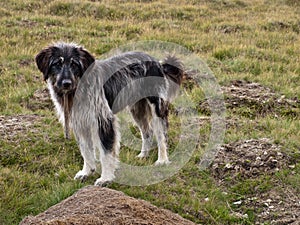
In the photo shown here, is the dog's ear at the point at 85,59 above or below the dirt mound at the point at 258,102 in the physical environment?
above

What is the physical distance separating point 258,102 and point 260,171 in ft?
8.66

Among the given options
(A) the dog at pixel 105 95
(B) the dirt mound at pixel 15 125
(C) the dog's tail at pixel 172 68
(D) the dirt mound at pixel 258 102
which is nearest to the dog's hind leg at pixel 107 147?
(A) the dog at pixel 105 95

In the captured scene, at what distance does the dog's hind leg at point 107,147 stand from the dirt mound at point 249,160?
134 centimetres

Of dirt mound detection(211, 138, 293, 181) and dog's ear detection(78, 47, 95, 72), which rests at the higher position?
dog's ear detection(78, 47, 95, 72)

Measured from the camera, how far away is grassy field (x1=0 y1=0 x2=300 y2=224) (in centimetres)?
569

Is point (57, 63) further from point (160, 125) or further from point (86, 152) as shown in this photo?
point (160, 125)

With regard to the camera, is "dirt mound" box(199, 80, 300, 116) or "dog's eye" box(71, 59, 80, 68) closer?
"dog's eye" box(71, 59, 80, 68)

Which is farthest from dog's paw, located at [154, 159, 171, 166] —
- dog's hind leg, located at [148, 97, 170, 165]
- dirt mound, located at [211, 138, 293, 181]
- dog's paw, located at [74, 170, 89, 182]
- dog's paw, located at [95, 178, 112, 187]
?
dog's paw, located at [74, 170, 89, 182]

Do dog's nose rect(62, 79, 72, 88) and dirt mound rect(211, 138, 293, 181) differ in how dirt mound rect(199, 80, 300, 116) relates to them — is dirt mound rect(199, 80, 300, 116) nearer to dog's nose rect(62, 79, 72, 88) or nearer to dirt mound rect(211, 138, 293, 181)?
dirt mound rect(211, 138, 293, 181)

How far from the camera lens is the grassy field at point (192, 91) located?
5688mm

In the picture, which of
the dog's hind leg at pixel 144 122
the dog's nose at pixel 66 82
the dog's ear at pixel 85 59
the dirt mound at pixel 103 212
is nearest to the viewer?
the dirt mound at pixel 103 212

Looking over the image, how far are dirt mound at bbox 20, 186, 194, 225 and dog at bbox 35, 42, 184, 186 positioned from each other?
1.14 metres

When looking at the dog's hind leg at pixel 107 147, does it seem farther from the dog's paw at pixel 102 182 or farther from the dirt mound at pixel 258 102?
the dirt mound at pixel 258 102

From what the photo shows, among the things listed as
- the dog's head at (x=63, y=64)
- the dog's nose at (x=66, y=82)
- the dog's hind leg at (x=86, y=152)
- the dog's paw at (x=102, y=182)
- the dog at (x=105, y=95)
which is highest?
the dog's head at (x=63, y=64)
